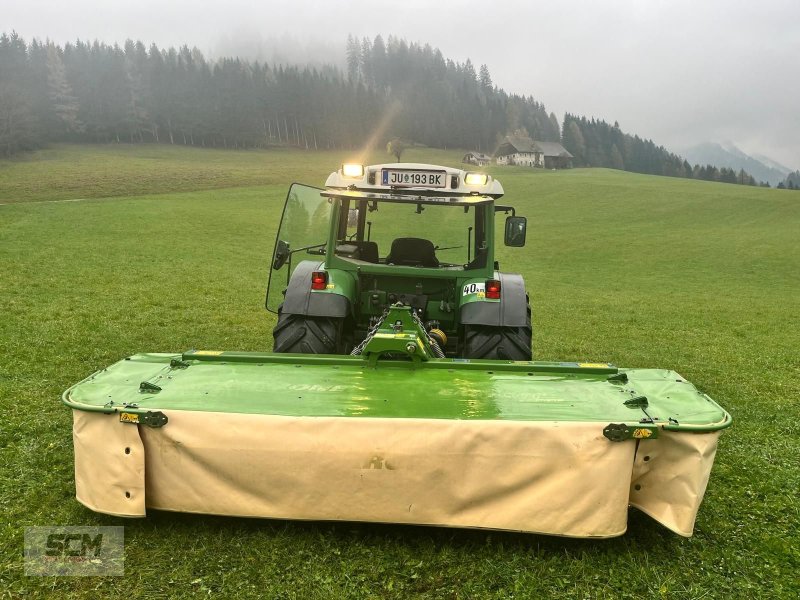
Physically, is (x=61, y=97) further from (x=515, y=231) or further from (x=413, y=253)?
(x=515, y=231)

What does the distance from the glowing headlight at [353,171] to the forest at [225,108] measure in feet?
228

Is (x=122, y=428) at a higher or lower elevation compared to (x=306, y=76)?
lower

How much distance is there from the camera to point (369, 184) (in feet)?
19.3

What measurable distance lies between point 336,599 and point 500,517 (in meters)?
0.93

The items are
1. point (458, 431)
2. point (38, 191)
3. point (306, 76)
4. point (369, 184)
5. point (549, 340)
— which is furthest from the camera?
point (306, 76)

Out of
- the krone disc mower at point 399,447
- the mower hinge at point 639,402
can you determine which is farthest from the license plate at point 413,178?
the mower hinge at point 639,402

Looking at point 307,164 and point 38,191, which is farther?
point 307,164

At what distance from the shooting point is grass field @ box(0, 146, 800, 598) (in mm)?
3256

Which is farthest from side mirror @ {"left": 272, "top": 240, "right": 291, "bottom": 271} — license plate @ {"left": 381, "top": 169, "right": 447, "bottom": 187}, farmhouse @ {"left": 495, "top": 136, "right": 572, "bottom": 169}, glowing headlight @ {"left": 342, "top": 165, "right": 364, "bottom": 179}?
farmhouse @ {"left": 495, "top": 136, "right": 572, "bottom": 169}

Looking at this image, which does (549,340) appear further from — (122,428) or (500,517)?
(122,428)

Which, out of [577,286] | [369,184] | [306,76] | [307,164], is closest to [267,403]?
[369,184]

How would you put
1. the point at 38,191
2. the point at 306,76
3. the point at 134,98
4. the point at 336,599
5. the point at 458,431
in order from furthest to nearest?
the point at 306,76 < the point at 134,98 < the point at 38,191 < the point at 458,431 < the point at 336,599

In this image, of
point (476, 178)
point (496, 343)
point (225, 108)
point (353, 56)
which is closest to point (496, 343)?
point (496, 343)

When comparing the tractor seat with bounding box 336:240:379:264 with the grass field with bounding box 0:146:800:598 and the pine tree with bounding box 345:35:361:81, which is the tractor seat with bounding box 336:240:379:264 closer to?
the grass field with bounding box 0:146:800:598
